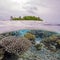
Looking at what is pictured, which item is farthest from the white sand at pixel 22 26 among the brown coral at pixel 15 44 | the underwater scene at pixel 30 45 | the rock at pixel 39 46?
the rock at pixel 39 46

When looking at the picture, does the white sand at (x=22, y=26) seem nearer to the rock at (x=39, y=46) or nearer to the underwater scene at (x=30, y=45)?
the underwater scene at (x=30, y=45)

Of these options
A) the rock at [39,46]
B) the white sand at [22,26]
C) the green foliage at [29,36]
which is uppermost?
the white sand at [22,26]

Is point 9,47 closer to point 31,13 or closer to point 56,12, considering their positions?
point 31,13

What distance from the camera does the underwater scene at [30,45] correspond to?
2.63 meters

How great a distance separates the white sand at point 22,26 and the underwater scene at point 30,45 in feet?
0.20

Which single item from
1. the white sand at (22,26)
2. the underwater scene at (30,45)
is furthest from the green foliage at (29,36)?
the white sand at (22,26)

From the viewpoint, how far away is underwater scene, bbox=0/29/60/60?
2629 mm

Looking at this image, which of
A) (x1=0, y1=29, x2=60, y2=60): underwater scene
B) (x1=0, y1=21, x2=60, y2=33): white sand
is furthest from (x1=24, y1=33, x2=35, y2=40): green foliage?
(x1=0, y1=21, x2=60, y2=33): white sand

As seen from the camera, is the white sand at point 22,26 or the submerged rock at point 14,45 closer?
the submerged rock at point 14,45

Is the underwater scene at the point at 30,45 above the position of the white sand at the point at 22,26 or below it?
below

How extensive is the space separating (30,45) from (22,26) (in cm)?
35

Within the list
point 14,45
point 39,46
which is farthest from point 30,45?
point 14,45

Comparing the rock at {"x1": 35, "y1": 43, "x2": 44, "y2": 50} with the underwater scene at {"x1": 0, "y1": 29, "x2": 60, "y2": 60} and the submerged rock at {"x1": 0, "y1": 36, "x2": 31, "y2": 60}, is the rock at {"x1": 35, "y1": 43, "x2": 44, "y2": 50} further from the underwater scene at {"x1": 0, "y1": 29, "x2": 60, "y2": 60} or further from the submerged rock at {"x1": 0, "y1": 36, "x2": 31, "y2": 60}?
the submerged rock at {"x1": 0, "y1": 36, "x2": 31, "y2": 60}

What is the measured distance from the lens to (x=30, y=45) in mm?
2688
